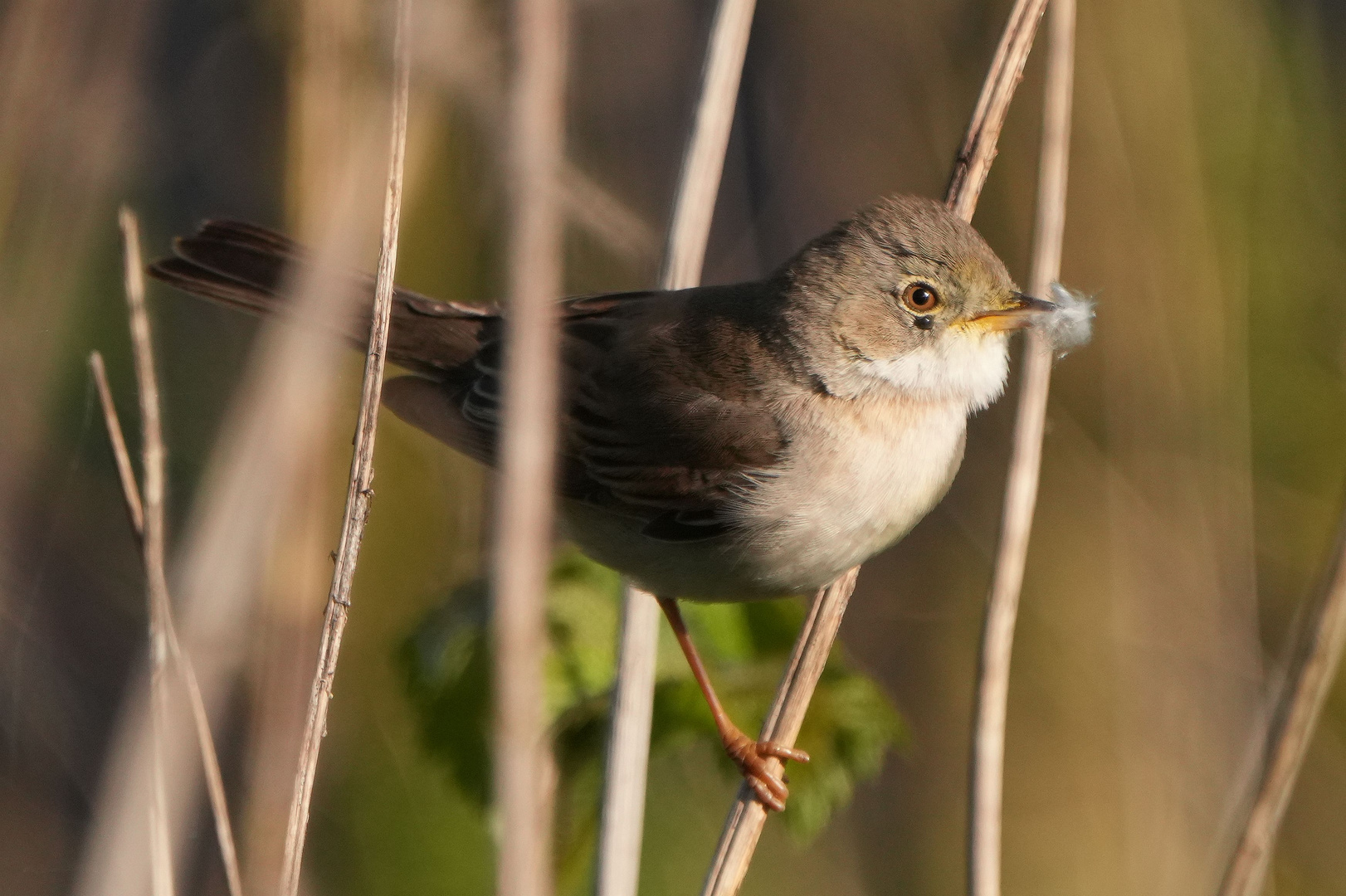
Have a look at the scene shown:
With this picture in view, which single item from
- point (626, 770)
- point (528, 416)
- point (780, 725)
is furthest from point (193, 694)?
point (780, 725)

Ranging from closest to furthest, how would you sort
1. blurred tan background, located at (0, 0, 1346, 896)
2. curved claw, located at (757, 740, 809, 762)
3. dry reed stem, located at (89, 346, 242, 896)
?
dry reed stem, located at (89, 346, 242, 896) < curved claw, located at (757, 740, 809, 762) < blurred tan background, located at (0, 0, 1346, 896)

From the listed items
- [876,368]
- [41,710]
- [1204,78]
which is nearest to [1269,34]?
[1204,78]

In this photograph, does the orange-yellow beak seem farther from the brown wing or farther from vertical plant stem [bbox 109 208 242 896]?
vertical plant stem [bbox 109 208 242 896]

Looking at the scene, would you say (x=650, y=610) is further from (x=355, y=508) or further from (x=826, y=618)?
(x=355, y=508)

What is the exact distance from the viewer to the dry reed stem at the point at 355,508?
199 cm

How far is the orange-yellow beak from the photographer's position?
291 centimetres

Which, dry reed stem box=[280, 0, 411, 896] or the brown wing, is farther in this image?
the brown wing

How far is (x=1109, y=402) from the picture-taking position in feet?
14.4

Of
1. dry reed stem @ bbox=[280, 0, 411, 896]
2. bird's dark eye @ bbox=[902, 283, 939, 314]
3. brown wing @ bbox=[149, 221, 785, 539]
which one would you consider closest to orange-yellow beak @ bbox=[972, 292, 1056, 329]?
bird's dark eye @ bbox=[902, 283, 939, 314]

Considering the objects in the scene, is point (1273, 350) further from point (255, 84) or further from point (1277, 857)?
point (255, 84)

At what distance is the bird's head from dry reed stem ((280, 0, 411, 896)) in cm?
130

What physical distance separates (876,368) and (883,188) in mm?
1957

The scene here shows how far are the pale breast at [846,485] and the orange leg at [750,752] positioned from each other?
0.29 meters

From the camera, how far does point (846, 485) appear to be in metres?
2.96
